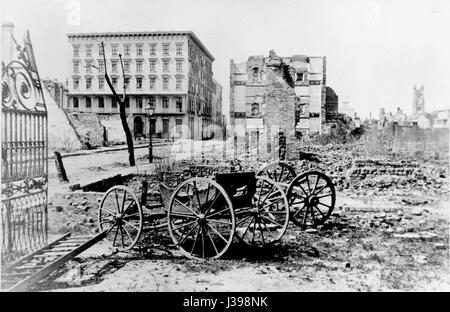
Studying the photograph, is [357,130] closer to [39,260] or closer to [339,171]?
[339,171]

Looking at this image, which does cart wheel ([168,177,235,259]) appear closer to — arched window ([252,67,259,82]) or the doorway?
the doorway

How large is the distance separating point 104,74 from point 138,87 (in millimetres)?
821

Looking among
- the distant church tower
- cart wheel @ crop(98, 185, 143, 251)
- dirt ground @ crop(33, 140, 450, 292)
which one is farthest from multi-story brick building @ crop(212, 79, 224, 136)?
the distant church tower

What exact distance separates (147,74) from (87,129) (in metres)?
5.36

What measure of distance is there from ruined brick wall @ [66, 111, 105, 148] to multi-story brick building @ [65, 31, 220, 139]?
156 cm

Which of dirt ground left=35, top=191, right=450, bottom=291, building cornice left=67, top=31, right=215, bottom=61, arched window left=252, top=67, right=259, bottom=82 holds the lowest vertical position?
dirt ground left=35, top=191, right=450, bottom=291

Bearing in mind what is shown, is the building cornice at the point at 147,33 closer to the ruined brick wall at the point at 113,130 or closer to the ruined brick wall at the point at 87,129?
the ruined brick wall at the point at 113,130

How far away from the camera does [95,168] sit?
10.8 metres

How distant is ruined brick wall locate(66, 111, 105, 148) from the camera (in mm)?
11120

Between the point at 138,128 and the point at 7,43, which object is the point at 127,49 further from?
the point at 138,128

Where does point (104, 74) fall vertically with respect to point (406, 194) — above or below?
Result: above

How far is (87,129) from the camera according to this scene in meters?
12.6
